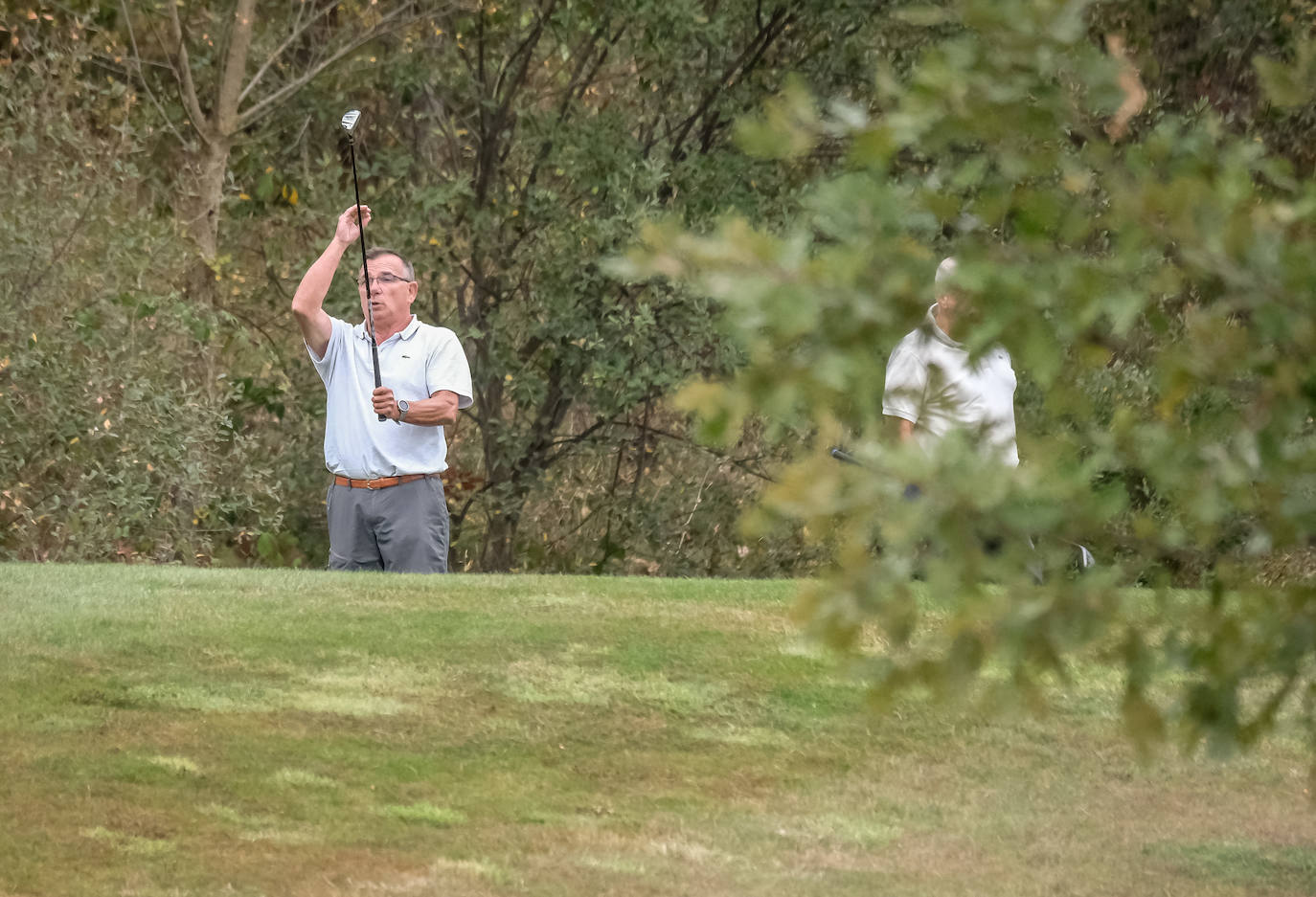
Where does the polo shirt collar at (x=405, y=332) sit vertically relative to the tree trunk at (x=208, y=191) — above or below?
below

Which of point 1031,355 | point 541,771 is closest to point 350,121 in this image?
point 541,771

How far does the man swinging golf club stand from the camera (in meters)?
8.16

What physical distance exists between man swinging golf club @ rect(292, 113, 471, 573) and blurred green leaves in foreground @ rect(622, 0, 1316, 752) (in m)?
5.93

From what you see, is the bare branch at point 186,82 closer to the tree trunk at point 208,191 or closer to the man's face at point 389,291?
the tree trunk at point 208,191

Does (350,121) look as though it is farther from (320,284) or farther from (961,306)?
(961,306)

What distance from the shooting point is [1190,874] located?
4.58 meters

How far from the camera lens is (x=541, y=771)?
202 inches

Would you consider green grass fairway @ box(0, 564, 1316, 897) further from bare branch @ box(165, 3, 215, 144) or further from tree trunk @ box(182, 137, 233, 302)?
bare branch @ box(165, 3, 215, 144)

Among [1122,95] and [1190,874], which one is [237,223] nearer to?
[1190,874]

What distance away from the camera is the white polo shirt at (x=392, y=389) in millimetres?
8180

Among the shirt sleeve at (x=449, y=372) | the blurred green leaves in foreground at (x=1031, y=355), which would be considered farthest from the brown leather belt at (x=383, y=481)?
the blurred green leaves in foreground at (x=1031, y=355)

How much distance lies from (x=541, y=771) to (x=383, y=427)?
333 centimetres

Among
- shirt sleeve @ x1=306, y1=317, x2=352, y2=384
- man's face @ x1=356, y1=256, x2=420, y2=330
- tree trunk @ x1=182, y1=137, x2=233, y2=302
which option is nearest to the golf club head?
man's face @ x1=356, y1=256, x2=420, y2=330

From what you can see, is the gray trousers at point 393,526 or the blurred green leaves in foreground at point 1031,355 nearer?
the blurred green leaves in foreground at point 1031,355
